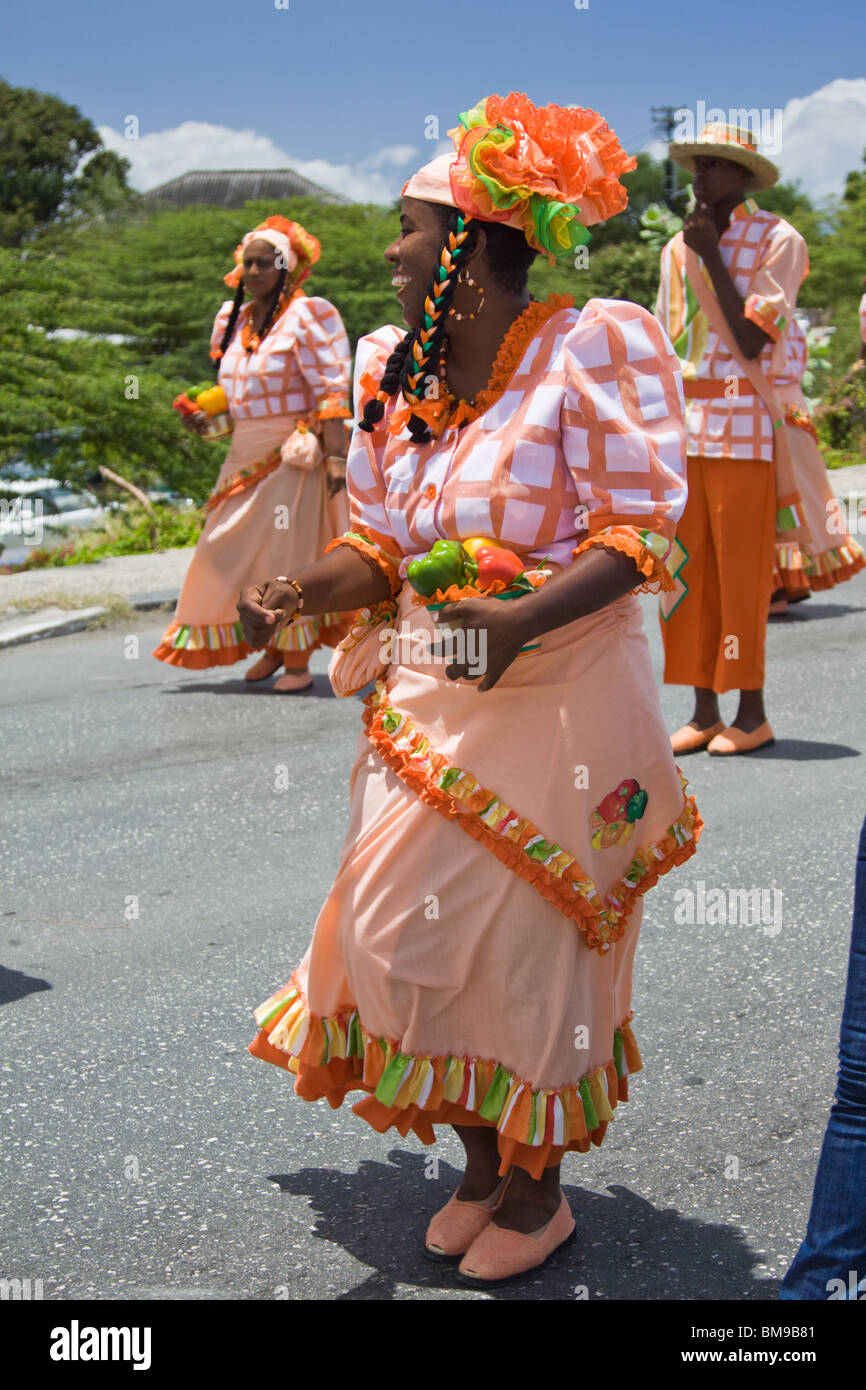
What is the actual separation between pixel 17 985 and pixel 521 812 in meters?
2.22

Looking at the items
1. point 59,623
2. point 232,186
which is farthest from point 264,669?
point 232,186

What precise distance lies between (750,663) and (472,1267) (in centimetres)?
418

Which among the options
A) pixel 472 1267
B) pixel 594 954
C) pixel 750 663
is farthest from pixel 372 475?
pixel 750 663

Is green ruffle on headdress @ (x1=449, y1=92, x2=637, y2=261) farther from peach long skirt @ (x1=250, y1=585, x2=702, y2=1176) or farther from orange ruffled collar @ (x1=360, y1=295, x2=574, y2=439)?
peach long skirt @ (x1=250, y1=585, x2=702, y2=1176)

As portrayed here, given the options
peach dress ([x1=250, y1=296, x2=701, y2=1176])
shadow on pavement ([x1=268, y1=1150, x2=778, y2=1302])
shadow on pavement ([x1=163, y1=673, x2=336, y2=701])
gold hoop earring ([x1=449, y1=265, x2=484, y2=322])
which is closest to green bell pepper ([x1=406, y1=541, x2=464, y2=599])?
peach dress ([x1=250, y1=296, x2=701, y2=1176])

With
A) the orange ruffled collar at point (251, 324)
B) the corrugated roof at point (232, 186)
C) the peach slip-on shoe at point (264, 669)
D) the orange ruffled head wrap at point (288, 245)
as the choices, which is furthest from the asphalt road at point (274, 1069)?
the corrugated roof at point (232, 186)

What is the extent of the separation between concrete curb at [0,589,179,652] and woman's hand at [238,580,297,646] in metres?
7.78

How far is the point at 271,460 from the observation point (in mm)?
8609

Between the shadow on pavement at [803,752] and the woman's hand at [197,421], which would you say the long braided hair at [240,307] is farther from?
the shadow on pavement at [803,752]

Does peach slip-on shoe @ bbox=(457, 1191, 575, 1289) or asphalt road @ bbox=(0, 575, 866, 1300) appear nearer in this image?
peach slip-on shoe @ bbox=(457, 1191, 575, 1289)

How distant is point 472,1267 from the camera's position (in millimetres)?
3039

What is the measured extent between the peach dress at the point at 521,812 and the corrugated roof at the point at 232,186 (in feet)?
200

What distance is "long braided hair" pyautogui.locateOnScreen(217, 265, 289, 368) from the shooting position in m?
8.41
